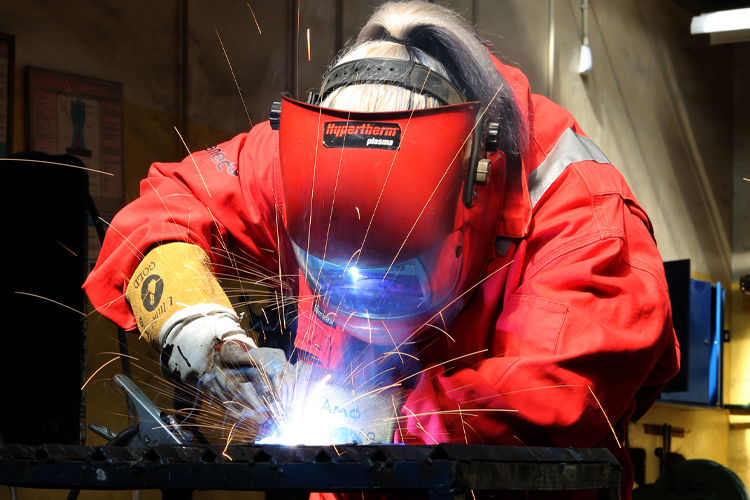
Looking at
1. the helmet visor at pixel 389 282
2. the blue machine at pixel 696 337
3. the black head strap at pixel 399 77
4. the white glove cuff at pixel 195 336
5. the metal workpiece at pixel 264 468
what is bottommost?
the blue machine at pixel 696 337

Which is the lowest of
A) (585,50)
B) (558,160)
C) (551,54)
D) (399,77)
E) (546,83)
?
(558,160)

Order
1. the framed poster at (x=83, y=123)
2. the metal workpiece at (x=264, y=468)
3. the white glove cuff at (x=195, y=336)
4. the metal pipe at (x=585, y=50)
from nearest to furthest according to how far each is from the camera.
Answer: the metal workpiece at (x=264, y=468) < the white glove cuff at (x=195, y=336) < the framed poster at (x=83, y=123) < the metal pipe at (x=585, y=50)

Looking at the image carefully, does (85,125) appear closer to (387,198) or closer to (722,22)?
(387,198)

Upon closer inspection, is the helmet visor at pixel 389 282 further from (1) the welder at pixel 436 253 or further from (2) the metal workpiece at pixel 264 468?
(2) the metal workpiece at pixel 264 468

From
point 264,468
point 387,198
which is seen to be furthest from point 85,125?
point 264,468

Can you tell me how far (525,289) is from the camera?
47.9 inches

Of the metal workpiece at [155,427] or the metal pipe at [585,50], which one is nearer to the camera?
the metal workpiece at [155,427]

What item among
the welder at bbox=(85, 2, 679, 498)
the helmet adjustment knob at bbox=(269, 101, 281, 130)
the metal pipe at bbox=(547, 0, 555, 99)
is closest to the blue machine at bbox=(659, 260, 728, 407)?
the metal pipe at bbox=(547, 0, 555, 99)

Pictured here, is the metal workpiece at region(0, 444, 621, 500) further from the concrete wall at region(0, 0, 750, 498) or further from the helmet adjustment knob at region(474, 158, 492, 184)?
the concrete wall at region(0, 0, 750, 498)

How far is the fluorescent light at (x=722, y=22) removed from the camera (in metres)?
4.59

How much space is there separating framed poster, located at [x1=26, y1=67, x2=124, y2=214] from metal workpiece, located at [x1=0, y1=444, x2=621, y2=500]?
167cm

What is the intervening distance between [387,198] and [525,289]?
0.32m

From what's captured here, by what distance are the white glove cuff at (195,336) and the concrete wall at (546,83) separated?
49.7 inches

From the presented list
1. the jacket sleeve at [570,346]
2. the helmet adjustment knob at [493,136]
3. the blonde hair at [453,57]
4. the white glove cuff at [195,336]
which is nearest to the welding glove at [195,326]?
the white glove cuff at [195,336]
